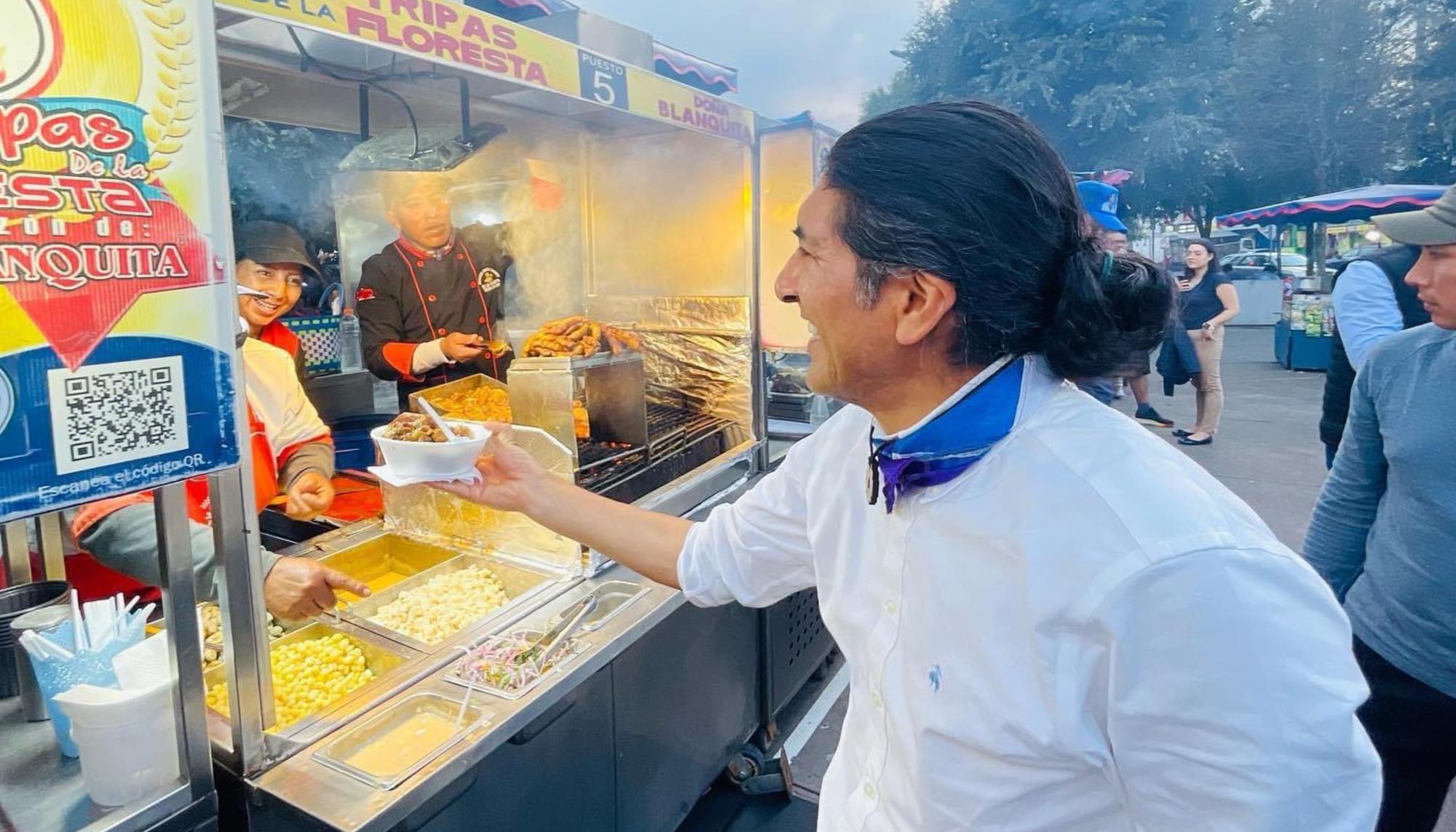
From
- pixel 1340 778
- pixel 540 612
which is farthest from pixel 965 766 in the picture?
pixel 540 612

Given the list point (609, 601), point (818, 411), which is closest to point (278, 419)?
point (609, 601)

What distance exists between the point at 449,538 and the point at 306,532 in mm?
565

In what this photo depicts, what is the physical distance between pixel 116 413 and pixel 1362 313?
4.02m

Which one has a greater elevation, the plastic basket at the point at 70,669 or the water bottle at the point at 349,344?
the water bottle at the point at 349,344

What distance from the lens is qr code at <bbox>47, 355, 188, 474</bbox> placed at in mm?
1107

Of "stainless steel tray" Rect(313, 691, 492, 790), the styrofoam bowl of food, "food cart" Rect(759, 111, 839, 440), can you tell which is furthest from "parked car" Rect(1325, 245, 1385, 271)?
"stainless steel tray" Rect(313, 691, 492, 790)

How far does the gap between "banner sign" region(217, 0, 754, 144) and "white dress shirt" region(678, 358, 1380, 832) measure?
1.50 metres

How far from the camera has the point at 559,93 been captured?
235 centimetres

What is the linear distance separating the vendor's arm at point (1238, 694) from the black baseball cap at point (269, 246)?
112 inches

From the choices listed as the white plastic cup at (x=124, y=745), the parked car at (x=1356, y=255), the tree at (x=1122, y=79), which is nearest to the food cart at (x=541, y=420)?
the white plastic cup at (x=124, y=745)

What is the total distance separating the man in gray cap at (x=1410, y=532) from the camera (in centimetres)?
189

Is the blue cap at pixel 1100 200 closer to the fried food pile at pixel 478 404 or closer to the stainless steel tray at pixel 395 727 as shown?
the fried food pile at pixel 478 404

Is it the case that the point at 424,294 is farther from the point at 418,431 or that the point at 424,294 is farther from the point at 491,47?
the point at 418,431

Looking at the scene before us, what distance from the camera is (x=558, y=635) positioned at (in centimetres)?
223
